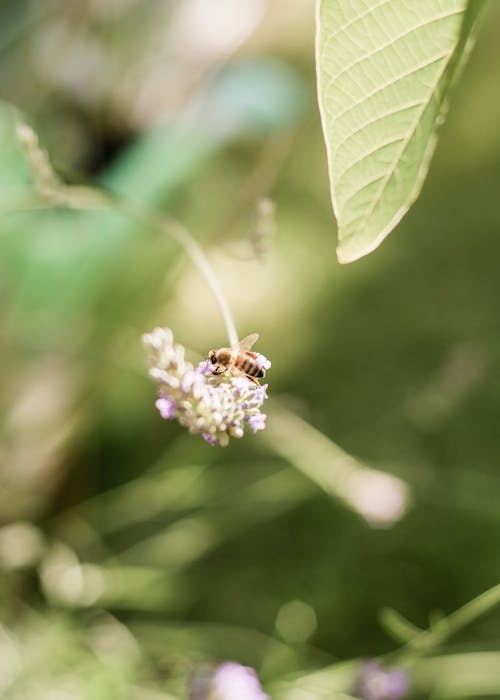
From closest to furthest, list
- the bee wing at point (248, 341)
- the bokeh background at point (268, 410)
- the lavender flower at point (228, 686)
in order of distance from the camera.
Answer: the bee wing at point (248, 341)
the lavender flower at point (228, 686)
the bokeh background at point (268, 410)

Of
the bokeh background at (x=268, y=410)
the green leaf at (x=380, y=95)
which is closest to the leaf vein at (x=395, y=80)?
the green leaf at (x=380, y=95)

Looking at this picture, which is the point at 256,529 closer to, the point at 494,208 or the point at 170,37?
the point at 494,208

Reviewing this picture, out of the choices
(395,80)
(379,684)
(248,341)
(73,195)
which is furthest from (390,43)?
(379,684)

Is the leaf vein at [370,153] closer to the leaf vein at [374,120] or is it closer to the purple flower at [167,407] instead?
the leaf vein at [374,120]

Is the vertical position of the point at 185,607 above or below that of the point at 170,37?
below

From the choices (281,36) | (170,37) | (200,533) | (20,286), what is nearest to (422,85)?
Answer: (200,533)

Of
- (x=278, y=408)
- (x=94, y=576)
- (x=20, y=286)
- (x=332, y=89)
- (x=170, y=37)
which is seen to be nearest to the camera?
(x=332, y=89)

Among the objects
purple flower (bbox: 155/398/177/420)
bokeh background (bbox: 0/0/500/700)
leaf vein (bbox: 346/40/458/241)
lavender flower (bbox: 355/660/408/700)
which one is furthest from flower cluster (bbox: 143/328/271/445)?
lavender flower (bbox: 355/660/408/700)
